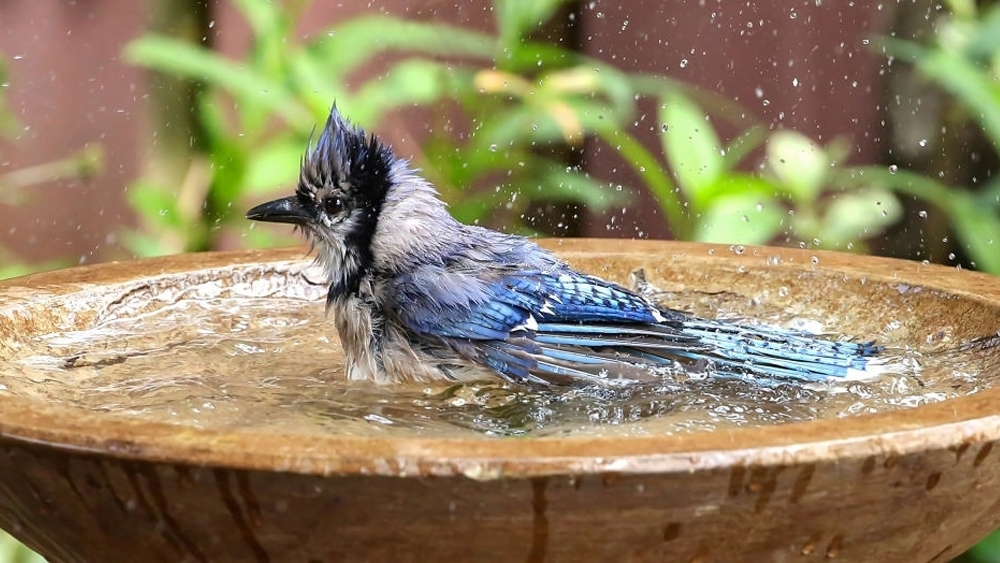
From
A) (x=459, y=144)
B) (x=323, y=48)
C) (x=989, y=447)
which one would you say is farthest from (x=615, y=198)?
(x=989, y=447)

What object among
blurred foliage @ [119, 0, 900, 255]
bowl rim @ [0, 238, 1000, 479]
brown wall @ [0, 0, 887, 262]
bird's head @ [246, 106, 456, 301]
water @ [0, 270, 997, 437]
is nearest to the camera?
bowl rim @ [0, 238, 1000, 479]

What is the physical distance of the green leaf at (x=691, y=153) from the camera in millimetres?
4652

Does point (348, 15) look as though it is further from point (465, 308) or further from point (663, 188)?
point (465, 308)

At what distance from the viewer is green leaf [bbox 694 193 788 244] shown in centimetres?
454

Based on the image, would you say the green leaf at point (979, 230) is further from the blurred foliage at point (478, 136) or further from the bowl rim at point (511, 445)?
the bowl rim at point (511, 445)

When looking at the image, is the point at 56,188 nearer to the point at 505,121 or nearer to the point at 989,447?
the point at 505,121

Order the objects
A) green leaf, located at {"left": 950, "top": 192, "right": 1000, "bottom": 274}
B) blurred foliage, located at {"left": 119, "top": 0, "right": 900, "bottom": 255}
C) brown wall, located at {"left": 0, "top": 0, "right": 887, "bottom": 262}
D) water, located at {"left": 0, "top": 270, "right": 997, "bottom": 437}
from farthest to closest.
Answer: brown wall, located at {"left": 0, "top": 0, "right": 887, "bottom": 262} < blurred foliage, located at {"left": 119, "top": 0, "right": 900, "bottom": 255} < green leaf, located at {"left": 950, "top": 192, "right": 1000, "bottom": 274} < water, located at {"left": 0, "top": 270, "right": 997, "bottom": 437}

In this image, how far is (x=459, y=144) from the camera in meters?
5.76

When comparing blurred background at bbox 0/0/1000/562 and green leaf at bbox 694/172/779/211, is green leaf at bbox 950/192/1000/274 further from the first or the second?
green leaf at bbox 694/172/779/211

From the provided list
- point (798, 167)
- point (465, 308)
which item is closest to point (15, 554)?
point (465, 308)

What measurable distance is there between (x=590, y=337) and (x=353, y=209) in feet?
2.20

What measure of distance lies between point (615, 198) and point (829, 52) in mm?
1193

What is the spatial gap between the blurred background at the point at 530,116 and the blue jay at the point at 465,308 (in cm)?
177

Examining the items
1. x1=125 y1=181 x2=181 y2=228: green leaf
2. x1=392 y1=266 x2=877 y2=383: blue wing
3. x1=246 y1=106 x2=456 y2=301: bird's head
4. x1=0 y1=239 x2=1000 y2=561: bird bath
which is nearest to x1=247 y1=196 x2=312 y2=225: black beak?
x1=246 y1=106 x2=456 y2=301: bird's head
